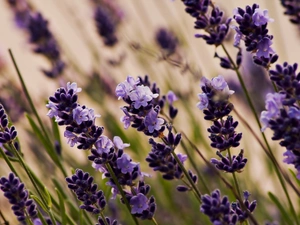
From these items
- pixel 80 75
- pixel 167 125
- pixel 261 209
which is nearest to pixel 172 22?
pixel 80 75

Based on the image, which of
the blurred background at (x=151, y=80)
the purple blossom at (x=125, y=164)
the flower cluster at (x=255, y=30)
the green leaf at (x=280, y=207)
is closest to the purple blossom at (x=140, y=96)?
the purple blossom at (x=125, y=164)

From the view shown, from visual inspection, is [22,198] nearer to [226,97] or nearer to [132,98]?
[132,98]

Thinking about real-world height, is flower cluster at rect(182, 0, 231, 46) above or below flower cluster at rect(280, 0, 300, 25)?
above

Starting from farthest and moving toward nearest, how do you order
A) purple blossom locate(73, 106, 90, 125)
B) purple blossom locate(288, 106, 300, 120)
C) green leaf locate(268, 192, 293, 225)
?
1. green leaf locate(268, 192, 293, 225)
2. purple blossom locate(73, 106, 90, 125)
3. purple blossom locate(288, 106, 300, 120)

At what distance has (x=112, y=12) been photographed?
3148 millimetres

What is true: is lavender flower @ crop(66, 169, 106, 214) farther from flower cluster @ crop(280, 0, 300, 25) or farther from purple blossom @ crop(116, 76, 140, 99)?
flower cluster @ crop(280, 0, 300, 25)

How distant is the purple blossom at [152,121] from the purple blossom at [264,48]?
23 centimetres

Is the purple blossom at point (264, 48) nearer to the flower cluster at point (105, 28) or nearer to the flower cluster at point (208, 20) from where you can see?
the flower cluster at point (208, 20)

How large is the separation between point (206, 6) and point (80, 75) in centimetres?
157

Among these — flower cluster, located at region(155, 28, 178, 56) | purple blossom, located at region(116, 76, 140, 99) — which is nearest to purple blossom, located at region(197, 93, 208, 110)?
purple blossom, located at region(116, 76, 140, 99)

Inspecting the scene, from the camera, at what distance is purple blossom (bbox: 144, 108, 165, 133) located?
1.15m

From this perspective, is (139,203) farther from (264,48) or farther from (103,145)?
(264,48)

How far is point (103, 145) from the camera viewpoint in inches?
45.3

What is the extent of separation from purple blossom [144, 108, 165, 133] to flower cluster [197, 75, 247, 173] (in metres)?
0.08
